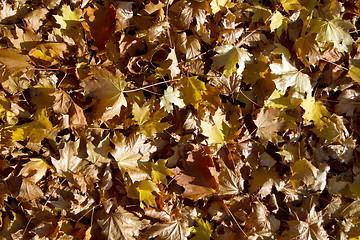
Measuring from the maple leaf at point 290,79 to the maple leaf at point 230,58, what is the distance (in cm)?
21

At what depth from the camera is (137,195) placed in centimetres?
175

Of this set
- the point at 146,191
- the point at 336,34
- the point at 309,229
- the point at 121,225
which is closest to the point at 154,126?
the point at 146,191

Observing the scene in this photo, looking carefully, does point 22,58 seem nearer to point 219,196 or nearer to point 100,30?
point 100,30

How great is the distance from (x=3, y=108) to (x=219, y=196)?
1442 mm

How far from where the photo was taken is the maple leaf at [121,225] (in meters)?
1.68

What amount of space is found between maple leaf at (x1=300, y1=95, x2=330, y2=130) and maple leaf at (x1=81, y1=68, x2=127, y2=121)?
125 cm

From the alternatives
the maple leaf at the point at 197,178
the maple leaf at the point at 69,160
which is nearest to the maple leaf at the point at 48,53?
the maple leaf at the point at 69,160

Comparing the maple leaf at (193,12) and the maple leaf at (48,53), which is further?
the maple leaf at (193,12)

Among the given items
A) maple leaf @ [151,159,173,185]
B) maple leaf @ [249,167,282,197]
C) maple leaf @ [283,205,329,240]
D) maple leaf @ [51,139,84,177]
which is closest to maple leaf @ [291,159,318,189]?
maple leaf @ [249,167,282,197]

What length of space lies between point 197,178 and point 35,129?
1.03 meters

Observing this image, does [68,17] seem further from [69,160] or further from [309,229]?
[309,229]

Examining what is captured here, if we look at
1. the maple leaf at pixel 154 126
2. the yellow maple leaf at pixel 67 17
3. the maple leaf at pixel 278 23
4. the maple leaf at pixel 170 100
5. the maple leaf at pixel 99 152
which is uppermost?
the yellow maple leaf at pixel 67 17

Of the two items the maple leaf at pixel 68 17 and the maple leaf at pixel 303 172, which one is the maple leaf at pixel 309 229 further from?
the maple leaf at pixel 68 17

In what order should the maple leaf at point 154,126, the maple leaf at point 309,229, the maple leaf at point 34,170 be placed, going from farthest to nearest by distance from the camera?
the maple leaf at point 309,229, the maple leaf at point 154,126, the maple leaf at point 34,170
